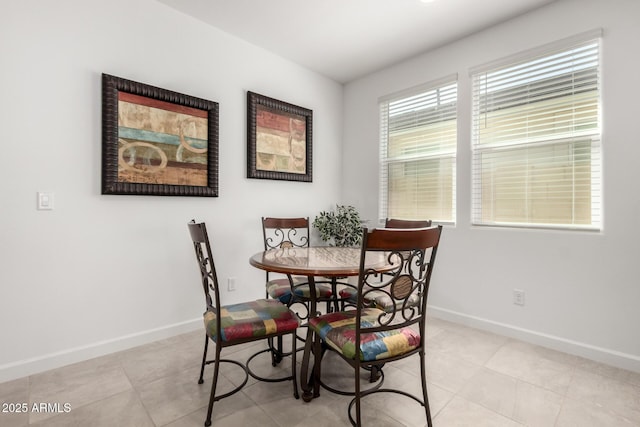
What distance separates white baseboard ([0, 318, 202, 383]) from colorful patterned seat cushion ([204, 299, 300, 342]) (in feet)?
3.55

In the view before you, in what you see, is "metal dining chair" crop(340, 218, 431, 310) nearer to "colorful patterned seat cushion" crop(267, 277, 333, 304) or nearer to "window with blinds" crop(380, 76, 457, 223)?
"colorful patterned seat cushion" crop(267, 277, 333, 304)

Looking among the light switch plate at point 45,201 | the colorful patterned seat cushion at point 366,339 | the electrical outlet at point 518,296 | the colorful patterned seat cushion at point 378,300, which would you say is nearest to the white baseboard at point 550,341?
the electrical outlet at point 518,296

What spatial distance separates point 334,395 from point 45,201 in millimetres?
2189

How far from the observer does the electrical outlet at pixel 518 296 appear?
2653 millimetres

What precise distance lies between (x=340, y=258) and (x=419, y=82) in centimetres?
231

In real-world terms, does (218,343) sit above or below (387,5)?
below

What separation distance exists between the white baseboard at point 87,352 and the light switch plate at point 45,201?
96cm

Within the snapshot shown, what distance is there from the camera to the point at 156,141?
2.54 meters

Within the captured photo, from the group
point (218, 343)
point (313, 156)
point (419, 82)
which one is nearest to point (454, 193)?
point (419, 82)

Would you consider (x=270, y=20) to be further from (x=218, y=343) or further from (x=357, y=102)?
(x=218, y=343)

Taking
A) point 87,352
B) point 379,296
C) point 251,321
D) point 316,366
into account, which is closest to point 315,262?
point 251,321

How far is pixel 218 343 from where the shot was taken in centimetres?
161

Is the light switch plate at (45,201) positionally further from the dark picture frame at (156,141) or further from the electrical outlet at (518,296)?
the electrical outlet at (518,296)

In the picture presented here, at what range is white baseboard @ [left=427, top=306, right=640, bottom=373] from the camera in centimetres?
218
